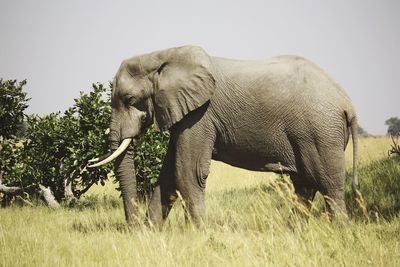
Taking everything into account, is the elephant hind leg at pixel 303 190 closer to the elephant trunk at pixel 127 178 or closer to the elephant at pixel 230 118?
the elephant at pixel 230 118

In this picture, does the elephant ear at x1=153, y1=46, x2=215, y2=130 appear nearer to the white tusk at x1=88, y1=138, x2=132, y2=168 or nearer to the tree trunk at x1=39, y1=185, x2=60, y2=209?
the white tusk at x1=88, y1=138, x2=132, y2=168

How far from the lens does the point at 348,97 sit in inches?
225

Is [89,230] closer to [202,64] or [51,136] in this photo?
[202,64]

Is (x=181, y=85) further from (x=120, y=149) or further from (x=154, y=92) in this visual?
(x=120, y=149)

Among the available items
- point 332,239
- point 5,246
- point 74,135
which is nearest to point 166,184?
point 5,246

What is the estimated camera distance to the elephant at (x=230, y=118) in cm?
556

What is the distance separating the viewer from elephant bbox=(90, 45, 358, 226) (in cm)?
556

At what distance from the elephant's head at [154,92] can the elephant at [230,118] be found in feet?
0.05

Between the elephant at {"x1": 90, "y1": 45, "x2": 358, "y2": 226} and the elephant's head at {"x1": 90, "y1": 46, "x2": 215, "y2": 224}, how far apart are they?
1cm

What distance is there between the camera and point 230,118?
5.84 meters

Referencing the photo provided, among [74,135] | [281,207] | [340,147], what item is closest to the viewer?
[340,147]

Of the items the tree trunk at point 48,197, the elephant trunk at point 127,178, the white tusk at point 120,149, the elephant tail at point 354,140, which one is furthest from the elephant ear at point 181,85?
the tree trunk at point 48,197

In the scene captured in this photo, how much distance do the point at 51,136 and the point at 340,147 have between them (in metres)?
6.57

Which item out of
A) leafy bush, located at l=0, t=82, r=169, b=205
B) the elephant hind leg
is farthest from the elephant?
leafy bush, located at l=0, t=82, r=169, b=205
